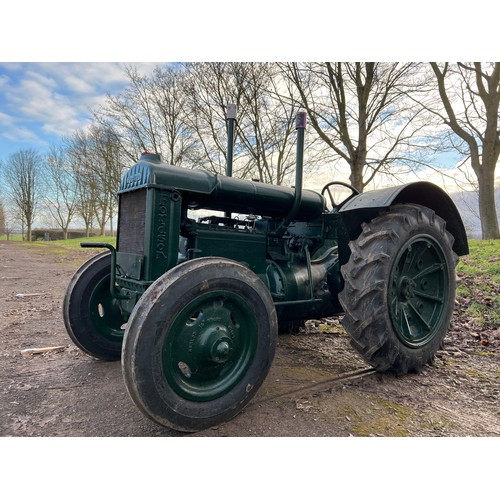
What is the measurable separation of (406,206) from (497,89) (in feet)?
17.7

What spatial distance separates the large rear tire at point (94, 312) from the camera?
338 centimetres

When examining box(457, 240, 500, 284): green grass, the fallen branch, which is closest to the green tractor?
the fallen branch

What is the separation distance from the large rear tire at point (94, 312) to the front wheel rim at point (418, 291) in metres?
2.44

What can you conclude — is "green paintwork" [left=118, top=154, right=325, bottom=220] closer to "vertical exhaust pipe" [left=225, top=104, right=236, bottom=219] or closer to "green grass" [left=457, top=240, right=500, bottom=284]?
"vertical exhaust pipe" [left=225, top=104, right=236, bottom=219]

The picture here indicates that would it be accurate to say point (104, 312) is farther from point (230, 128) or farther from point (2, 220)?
point (2, 220)

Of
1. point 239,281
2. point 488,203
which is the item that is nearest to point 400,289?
point 239,281

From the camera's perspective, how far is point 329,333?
14.9 ft

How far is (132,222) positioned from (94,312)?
1082 millimetres

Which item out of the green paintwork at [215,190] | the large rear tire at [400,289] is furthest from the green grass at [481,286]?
the green paintwork at [215,190]

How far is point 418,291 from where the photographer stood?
3348mm

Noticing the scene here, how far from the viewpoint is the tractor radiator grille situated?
9.16 ft

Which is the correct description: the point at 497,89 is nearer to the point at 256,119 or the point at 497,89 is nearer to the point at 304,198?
the point at 304,198

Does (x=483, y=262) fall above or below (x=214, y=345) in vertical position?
above

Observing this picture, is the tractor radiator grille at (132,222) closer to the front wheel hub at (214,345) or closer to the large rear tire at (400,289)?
the front wheel hub at (214,345)
